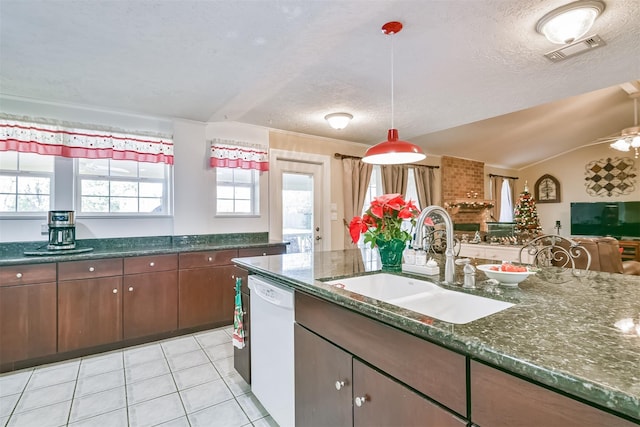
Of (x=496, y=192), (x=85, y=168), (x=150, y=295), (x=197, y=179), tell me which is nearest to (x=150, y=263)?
(x=150, y=295)

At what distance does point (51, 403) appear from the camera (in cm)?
208

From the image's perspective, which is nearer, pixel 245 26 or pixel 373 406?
pixel 373 406

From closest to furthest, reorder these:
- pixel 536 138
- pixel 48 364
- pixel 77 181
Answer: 1. pixel 48 364
2. pixel 77 181
3. pixel 536 138

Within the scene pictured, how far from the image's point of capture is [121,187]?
343 centimetres

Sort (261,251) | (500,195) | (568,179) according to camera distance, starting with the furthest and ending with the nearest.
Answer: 1. (500,195)
2. (568,179)
3. (261,251)

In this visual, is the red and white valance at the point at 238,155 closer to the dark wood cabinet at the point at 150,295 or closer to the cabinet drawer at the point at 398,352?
the dark wood cabinet at the point at 150,295

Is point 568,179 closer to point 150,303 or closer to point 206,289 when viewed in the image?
point 206,289

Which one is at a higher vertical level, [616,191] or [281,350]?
[616,191]

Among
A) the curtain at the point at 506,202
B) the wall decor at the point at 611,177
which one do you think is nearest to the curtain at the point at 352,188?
the curtain at the point at 506,202

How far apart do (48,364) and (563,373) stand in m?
3.55

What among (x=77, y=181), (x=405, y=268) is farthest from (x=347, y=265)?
(x=77, y=181)

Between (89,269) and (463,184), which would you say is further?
(463,184)

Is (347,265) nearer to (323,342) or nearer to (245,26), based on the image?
(323,342)

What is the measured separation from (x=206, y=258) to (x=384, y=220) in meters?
2.22
